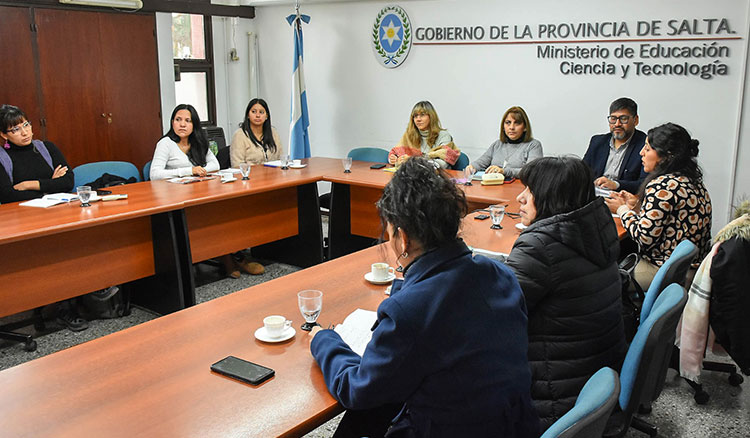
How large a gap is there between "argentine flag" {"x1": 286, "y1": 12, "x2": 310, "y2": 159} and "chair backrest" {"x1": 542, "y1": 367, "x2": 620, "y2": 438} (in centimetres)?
570

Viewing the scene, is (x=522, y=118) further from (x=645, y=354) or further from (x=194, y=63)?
(x=194, y=63)

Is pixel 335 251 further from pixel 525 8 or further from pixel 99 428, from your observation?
pixel 99 428

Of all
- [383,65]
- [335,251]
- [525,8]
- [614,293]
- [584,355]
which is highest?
[525,8]

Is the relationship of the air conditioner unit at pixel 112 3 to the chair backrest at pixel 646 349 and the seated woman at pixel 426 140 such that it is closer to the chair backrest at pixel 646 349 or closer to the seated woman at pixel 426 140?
the seated woman at pixel 426 140

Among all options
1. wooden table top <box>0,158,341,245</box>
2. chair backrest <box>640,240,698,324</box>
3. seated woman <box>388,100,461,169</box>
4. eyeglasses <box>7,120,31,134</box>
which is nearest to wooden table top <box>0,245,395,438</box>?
chair backrest <box>640,240,698,324</box>

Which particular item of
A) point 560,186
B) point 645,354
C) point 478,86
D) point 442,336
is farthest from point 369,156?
point 442,336

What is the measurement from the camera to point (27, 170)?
13.5 feet

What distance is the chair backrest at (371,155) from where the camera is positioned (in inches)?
223

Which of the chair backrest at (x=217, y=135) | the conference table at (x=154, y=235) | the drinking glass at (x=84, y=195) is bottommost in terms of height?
the conference table at (x=154, y=235)

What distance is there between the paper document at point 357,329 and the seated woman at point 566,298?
480 mm

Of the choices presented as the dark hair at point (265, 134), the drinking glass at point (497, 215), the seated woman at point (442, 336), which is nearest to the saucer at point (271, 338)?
the seated woman at point (442, 336)

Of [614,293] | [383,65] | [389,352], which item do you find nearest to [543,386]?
[614,293]

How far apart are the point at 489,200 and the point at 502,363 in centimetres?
260

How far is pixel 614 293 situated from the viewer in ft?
6.57
